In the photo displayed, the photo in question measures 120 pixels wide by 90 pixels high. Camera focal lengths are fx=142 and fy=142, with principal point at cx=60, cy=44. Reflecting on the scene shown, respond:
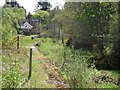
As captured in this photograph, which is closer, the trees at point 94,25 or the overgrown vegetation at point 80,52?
the overgrown vegetation at point 80,52

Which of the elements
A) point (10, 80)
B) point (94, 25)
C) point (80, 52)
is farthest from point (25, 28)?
point (10, 80)

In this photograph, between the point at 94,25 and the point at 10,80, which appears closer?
the point at 10,80

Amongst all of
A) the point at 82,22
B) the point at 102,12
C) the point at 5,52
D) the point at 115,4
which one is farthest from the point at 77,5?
the point at 5,52

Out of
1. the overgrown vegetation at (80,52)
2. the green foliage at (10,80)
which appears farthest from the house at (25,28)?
the green foliage at (10,80)

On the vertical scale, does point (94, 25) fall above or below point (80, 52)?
above

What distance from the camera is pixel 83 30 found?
23.4 ft

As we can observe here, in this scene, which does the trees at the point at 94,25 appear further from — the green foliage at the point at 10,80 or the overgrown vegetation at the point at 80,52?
the green foliage at the point at 10,80

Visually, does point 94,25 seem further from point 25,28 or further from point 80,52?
point 25,28

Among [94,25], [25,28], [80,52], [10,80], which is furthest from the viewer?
[25,28]

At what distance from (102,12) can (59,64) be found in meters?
2.76

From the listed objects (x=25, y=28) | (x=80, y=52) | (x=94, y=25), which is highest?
(x=94, y=25)

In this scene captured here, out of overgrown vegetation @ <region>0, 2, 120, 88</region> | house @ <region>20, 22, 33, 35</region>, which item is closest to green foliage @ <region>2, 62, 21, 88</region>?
overgrown vegetation @ <region>0, 2, 120, 88</region>

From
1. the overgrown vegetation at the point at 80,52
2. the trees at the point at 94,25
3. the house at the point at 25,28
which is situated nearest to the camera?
the overgrown vegetation at the point at 80,52

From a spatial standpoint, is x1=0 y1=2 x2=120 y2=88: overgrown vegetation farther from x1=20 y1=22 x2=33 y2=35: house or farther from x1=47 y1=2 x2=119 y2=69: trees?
x1=20 y1=22 x2=33 y2=35: house
